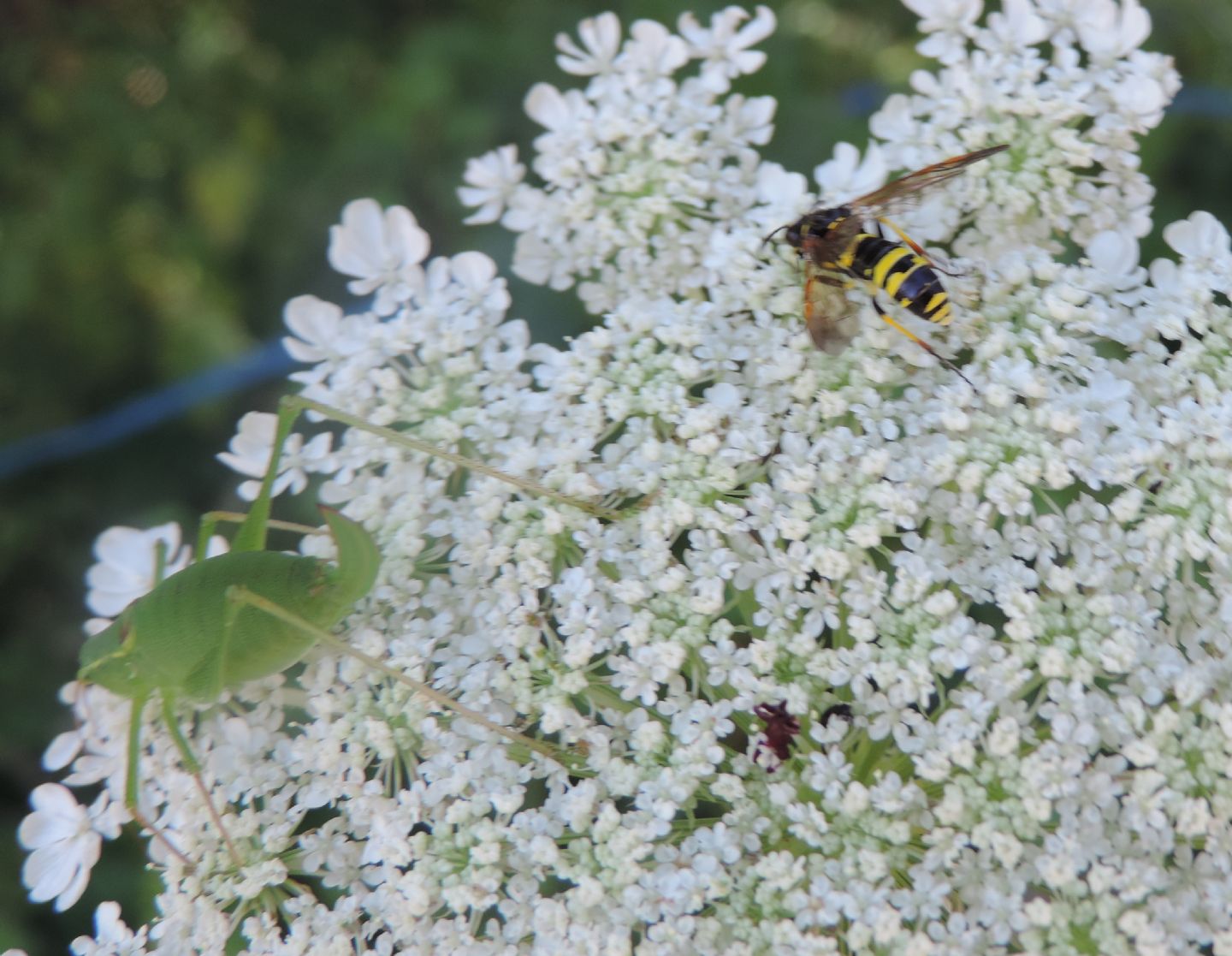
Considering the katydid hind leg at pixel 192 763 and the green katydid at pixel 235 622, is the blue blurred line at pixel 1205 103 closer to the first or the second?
the green katydid at pixel 235 622

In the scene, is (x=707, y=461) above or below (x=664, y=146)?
below

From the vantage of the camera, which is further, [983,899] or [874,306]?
[874,306]

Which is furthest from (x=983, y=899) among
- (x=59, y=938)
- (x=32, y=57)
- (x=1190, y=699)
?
(x=32, y=57)

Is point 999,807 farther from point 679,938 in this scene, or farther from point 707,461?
point 707,461

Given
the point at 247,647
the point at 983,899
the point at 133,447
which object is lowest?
the point at 133,447

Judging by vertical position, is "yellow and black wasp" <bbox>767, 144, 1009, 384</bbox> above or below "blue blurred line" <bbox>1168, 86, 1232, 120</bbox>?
above

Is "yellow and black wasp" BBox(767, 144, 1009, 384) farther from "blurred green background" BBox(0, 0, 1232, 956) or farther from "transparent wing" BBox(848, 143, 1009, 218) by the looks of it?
"blurred green background" BBox(0, 0, 1232, 956)

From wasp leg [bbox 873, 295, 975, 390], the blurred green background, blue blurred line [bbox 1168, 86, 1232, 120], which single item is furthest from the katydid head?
blue blurred line [bbox 1168, 86, 1232, 120]

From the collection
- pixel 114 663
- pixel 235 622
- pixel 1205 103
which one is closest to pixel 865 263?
pixel 235 622
